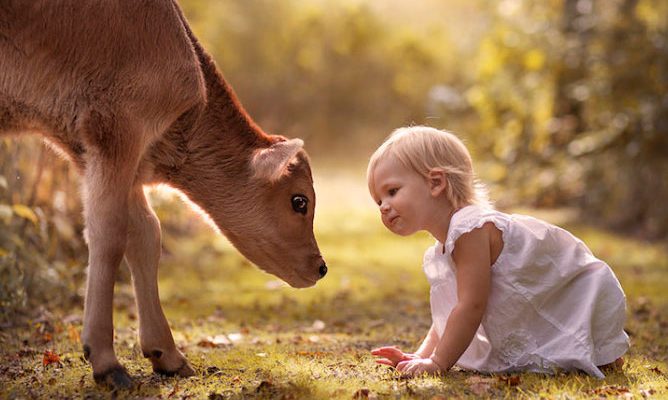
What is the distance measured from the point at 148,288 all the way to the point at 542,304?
1.98 metres

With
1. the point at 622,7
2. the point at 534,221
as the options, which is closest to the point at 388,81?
the point at 622,7

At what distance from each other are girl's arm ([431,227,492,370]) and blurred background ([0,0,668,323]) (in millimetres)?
1596

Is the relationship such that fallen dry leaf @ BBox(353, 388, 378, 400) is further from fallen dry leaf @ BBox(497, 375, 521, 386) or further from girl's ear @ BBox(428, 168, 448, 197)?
girl's ear @ BBox(428, 168, 448, 197)

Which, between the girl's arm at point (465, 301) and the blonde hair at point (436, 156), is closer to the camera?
the girl's arm at point (465, 301)

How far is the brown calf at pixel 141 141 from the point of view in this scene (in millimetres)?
3932

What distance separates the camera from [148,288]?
439cm

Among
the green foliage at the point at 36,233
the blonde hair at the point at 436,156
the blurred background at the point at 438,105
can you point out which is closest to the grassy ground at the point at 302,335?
the green foliage at the point at 36,233

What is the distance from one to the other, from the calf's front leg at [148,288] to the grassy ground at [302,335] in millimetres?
115

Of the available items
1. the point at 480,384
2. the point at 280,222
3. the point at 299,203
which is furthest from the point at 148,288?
the point at 480,384

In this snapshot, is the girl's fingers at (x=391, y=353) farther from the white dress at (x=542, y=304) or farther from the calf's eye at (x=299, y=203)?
the calf's eye at (x=299, y=203)

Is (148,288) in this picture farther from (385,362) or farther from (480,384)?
(480,384)

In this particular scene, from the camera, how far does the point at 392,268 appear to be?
9594mm

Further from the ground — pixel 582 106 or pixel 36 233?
pixel 36 233

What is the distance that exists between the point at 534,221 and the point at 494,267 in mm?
353
